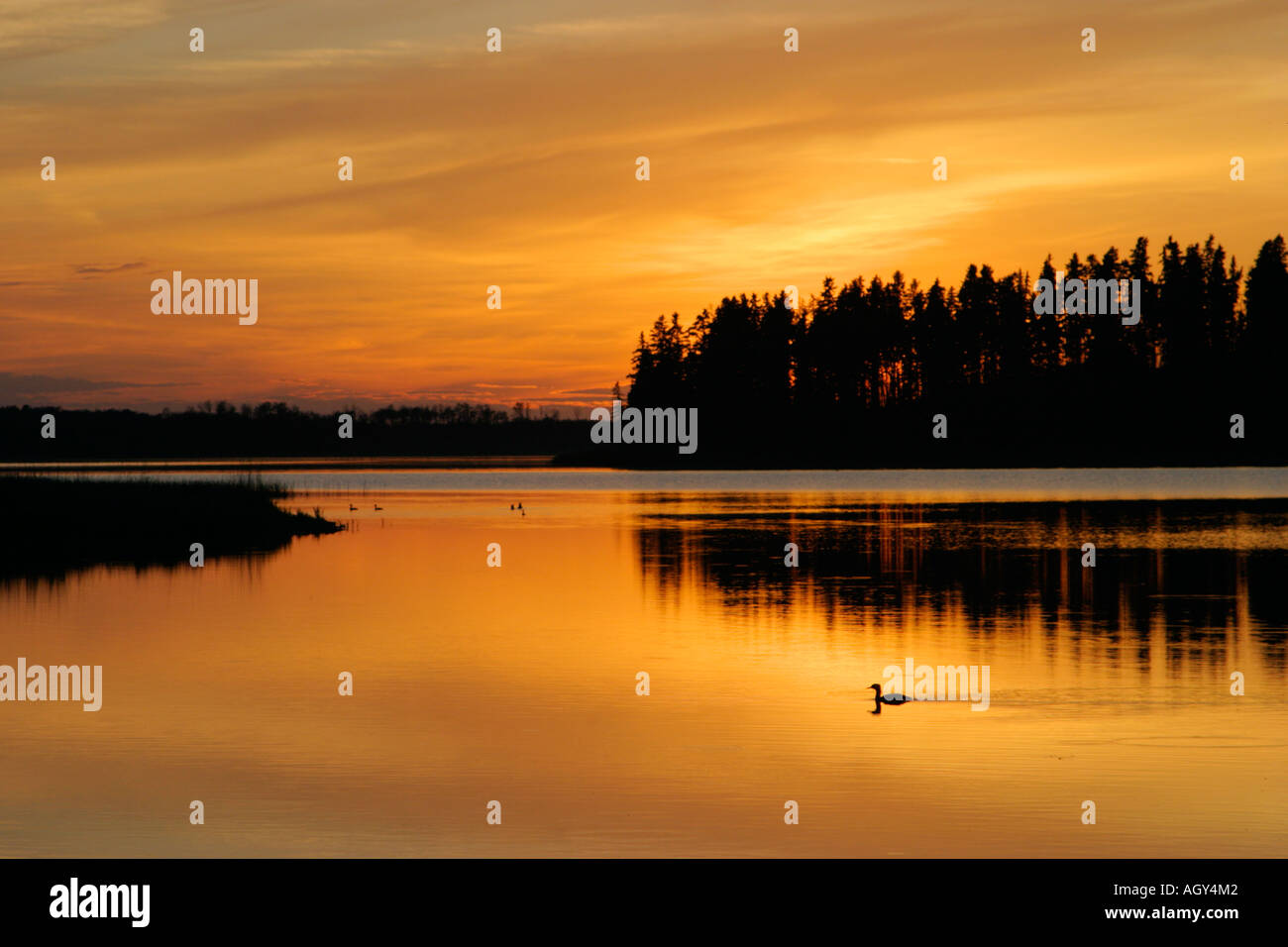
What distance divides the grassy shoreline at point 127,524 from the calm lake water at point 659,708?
3.77m

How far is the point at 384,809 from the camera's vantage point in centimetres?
1528

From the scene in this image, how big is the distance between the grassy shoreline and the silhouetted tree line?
111385mm

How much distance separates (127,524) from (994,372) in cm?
12842

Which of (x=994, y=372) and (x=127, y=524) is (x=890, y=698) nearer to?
(x=127, y=524)

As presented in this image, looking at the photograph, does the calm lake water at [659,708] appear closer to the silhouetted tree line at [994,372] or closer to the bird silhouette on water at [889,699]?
the bird silhouette on water at [889,699]

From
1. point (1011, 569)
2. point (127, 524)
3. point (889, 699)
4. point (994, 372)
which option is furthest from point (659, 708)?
point (994, 372)

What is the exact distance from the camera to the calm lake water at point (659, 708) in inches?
573

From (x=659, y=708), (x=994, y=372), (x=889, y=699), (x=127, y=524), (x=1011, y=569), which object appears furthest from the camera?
(x=994, y=372)

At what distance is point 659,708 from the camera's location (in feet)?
69.0

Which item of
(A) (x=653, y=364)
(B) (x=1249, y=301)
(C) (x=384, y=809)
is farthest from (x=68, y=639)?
(A) (x=653, y=364)

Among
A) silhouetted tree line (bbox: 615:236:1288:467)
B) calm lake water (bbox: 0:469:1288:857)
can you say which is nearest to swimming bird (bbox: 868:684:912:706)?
calm lake water (bbox: 0:469:1288:857)

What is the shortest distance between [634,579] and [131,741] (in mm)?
21306

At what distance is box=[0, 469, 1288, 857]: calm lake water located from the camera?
14.5 metres

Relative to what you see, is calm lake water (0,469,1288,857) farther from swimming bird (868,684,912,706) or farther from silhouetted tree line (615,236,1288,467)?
silhouetted tree line (615,236,1288,467)
